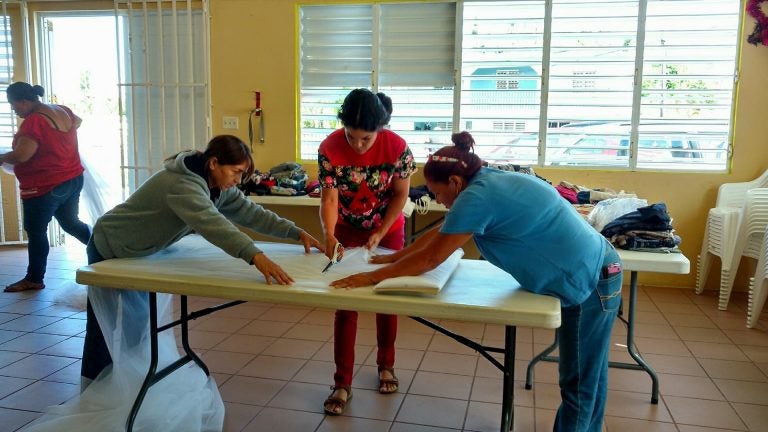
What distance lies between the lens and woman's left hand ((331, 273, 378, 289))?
1923 mm

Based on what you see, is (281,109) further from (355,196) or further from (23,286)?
(355,196)

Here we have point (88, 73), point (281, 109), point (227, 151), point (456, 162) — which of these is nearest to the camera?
point (456, 162)

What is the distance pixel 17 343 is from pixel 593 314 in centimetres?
306

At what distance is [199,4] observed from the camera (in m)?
5.23

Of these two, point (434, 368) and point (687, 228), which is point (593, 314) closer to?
point (434, 368)

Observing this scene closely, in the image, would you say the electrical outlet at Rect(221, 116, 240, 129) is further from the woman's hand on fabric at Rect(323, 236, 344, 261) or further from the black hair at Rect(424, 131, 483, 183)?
the black hair at Rect(424, 131, 483, 183)

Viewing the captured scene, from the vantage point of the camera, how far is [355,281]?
1937 mm

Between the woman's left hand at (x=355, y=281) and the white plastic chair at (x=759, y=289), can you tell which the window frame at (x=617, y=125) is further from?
the woman's left hand at (x=355, y=281)

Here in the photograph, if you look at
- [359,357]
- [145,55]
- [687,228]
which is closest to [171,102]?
[145,55]

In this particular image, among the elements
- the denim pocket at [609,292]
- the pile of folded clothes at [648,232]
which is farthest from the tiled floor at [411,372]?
the denim pocket at [609,292]

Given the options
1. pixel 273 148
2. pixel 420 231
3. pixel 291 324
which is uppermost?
pixel 273 148

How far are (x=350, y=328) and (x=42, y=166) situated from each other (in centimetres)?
289

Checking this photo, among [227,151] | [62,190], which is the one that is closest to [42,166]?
[62,190]

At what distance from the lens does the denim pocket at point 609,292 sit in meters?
1.92
